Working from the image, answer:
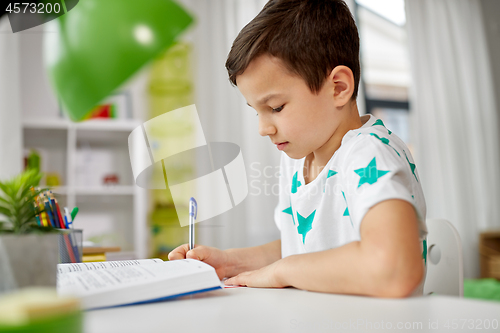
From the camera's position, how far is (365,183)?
0.56 m

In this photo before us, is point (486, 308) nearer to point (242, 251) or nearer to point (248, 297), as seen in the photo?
point (248, 297)

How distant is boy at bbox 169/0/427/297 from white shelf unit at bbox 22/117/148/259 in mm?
1864

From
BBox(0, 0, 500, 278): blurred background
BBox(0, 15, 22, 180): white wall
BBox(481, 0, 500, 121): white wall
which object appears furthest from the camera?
BBox(481, 0, 500, 121): white wall

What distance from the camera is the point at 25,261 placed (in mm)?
319

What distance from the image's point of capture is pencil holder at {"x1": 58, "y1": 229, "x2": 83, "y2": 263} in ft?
2.53

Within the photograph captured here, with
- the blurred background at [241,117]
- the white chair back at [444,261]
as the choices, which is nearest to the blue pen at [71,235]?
the white chair back at [444,261]

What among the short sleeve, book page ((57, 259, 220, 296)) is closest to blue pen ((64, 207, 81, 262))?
book page ((57, 259, 220, 296))

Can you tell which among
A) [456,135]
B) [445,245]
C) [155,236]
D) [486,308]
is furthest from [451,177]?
[486,308]

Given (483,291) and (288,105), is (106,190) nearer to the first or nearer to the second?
(288,105)

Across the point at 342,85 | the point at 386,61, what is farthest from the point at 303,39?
the point at 386,61

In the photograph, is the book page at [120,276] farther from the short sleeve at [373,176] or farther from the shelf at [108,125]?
the shelf at [108,125]

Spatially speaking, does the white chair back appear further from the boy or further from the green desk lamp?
the green desk lamp

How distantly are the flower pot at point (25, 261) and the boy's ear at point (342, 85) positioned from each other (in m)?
0.57

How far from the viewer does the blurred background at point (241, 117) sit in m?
2.60
